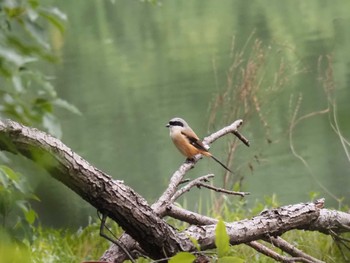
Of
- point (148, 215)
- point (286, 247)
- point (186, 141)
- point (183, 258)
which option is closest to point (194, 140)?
point (186, 141)

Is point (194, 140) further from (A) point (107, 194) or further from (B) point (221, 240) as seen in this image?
(B) point (221, 240)

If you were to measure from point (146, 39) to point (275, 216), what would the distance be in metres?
10.6

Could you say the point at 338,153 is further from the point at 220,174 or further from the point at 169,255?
the point at 169,255

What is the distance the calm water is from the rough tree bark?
1.30ft

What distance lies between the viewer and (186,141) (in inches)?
128

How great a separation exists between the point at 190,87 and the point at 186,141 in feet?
19.6

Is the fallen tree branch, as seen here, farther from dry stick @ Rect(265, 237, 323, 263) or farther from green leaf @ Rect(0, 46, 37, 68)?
green leaf @ Rect(0, 46, 37, 68)

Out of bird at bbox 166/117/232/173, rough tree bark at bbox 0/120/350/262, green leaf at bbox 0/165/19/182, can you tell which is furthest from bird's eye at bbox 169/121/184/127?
green leaf at bbox 0/165/19/182

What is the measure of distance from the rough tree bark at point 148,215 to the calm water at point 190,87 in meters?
0.39

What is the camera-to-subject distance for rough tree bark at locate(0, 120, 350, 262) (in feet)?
5.25

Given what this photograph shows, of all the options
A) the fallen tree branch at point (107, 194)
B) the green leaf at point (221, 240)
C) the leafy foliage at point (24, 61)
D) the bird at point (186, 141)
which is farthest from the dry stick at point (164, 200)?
the leafy foliage at point (24, 61)

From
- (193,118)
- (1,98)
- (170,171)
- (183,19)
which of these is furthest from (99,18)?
(1,98)

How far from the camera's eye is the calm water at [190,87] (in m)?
6.12

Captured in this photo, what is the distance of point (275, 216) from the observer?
2232mm
